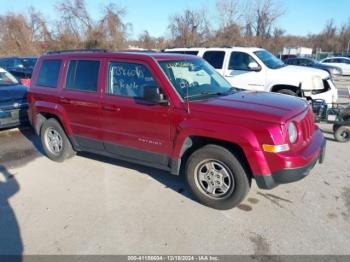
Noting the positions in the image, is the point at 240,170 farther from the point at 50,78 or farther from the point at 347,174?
the point at 50,78

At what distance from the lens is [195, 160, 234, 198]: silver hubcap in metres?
3.78

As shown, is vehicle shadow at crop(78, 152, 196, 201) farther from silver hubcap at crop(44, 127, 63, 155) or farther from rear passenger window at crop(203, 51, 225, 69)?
rear passenger window at crop(203, 51, 225, 69)

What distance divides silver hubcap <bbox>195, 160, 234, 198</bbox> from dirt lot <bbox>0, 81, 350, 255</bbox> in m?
0.24

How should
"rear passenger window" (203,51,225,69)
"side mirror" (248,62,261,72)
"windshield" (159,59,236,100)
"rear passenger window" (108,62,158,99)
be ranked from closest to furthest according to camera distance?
"windshield" (159,59,236,100), "rear passenger window" (108,62,158,99), "side mirror" (248,62,261,72), "rear passenger window" (203,51,225,69)

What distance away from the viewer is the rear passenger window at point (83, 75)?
4.71 m

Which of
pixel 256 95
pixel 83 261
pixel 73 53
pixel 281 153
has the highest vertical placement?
pixel 73 53

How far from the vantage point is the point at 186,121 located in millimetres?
3805

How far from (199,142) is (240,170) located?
66 centimetres

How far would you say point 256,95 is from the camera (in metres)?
4.41

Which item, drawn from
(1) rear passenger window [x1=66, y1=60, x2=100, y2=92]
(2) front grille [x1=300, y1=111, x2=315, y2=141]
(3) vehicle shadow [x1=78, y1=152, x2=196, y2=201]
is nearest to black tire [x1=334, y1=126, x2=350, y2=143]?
(2) front grille [x1=300, y1=111, x2=315, y2=141]

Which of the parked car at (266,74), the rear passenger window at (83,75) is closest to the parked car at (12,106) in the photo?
the rear passenger window at (83,75)

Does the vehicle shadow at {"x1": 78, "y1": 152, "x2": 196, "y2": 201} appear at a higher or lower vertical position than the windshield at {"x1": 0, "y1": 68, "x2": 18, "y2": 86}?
lower

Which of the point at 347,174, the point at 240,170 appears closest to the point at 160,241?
the point at 240,170

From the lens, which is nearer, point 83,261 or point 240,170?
point 83,261
